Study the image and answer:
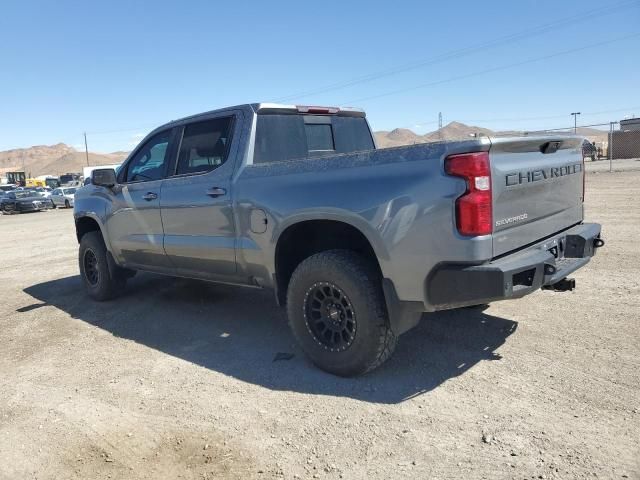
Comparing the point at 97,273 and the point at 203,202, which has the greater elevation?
the point at 203,202

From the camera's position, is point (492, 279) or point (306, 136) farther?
point (306, 136)

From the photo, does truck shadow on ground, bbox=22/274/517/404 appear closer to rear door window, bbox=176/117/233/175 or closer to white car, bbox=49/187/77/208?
rear door window, bbox=176/117/233/175

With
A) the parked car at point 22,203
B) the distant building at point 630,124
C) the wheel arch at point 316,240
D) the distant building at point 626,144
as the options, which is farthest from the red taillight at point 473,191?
the distant building at point 630,124

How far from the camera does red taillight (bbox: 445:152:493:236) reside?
2.99m

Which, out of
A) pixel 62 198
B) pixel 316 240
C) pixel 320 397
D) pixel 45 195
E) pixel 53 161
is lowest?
pixel 320 397

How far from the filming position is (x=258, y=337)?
189 inches

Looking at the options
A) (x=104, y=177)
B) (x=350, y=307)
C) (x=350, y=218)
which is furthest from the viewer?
(x=104, y=177)

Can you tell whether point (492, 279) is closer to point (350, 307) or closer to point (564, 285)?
point (350, 307)

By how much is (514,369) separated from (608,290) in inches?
91.4

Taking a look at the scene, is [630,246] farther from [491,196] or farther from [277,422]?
[277,422]

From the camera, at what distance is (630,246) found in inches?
286

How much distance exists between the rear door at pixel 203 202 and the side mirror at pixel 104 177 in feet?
3.20

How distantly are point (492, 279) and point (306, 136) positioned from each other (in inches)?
101

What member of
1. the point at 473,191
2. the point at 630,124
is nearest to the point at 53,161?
the point at 630,124
